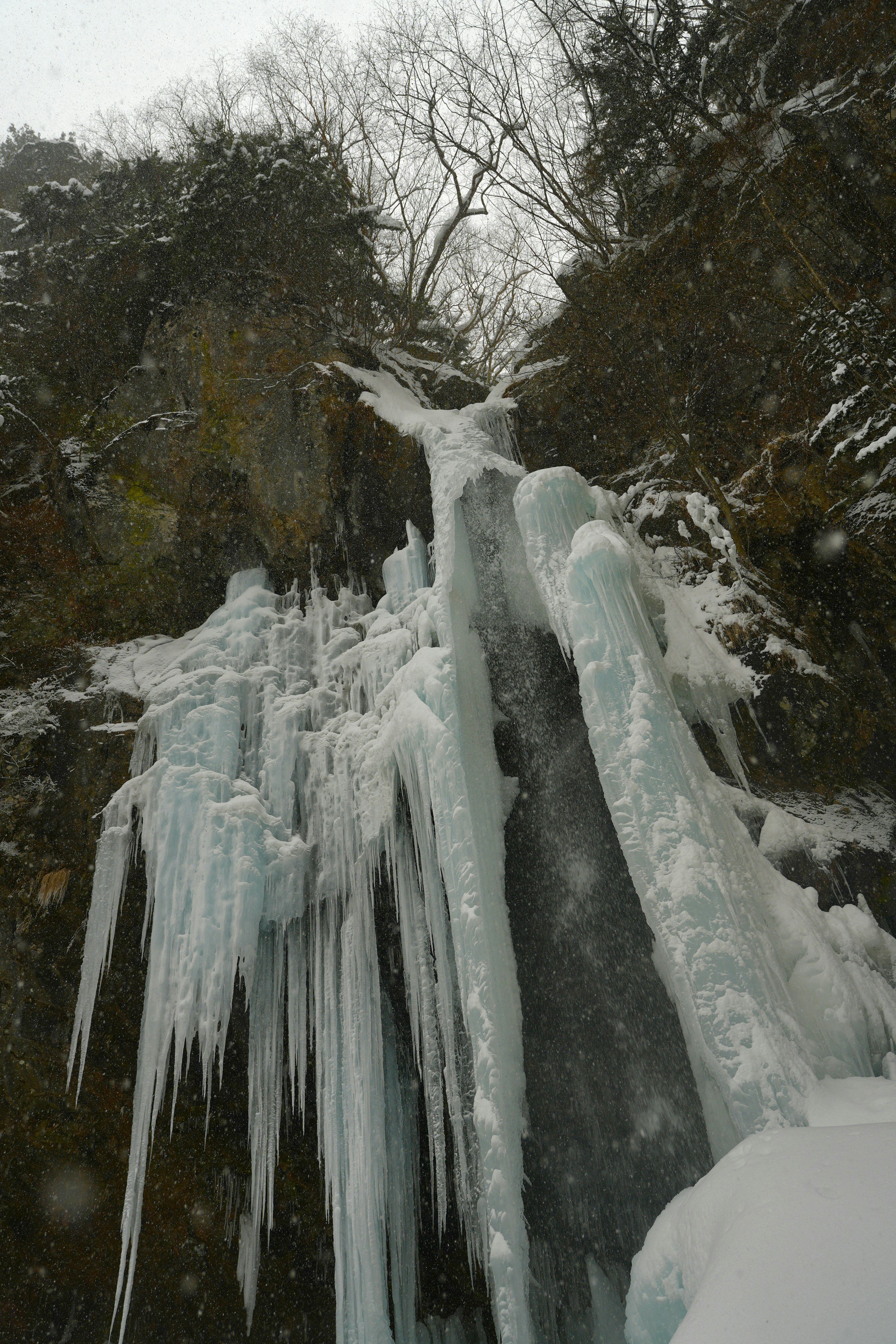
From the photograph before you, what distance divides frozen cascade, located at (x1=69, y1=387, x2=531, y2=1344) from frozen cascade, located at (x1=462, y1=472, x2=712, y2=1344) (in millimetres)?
283

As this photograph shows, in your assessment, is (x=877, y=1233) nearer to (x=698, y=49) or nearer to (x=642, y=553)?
(x=642, y=553)

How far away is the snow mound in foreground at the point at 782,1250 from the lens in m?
1.49

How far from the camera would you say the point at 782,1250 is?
5.58 feet

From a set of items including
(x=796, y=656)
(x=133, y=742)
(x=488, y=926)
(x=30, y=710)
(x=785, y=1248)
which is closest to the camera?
(x=785, y=1248)

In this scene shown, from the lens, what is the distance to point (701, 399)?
21.0 feet

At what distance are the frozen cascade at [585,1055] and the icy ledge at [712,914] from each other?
0.39 meters

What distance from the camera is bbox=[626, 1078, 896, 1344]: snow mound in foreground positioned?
149 centimetres

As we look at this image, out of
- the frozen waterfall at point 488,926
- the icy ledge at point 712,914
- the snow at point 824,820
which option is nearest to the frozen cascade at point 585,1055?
the frozen waterfall at point 488,926

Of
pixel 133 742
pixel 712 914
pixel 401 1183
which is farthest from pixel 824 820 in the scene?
pixel 133 742

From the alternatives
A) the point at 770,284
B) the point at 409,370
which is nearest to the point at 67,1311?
Result: the point at 409,370

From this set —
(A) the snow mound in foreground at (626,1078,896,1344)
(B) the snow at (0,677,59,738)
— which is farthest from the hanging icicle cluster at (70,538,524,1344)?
(A) the snow mound in foreground at (626,1078,896,1344)

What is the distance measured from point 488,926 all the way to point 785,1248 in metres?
2.58

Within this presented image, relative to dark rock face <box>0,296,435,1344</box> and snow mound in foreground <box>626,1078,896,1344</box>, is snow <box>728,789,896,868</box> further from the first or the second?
dark rock face <box>0,296,435,1344</box>

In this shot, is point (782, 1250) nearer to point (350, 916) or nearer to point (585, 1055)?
point (585, 1055)
